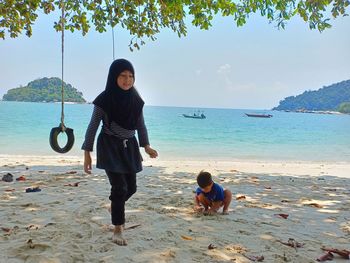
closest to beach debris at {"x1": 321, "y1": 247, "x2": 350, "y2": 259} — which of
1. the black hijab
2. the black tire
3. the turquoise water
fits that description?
the black hijab

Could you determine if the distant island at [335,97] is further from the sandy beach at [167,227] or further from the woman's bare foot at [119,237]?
the woman's bare foot at [119,237]

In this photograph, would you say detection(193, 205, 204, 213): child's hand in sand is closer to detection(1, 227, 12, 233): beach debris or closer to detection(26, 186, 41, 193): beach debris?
detection(1, 227, 12, 233): beach debris

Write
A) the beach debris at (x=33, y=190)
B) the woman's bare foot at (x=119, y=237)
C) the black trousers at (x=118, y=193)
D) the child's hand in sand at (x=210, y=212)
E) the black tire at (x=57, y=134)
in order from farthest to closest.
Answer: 1. the beach debris at (x=33, y=190)
2. the black tire at (x=57, y=134)
3. the child's hand in sand at (x=210, y=212)
4. the black trousers at (x=118, y=193)
5. the woman's bare foot at (x=119, y=237)

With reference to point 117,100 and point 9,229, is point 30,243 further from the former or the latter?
point 117,100

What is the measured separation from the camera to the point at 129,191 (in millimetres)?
4035

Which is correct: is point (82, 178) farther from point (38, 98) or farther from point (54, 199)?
point (38, 98)

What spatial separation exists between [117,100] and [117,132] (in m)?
0.34

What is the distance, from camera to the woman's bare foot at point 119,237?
3.69 m

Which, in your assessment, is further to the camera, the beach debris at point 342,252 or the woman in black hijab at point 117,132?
the woman in black hijab at point 117,132

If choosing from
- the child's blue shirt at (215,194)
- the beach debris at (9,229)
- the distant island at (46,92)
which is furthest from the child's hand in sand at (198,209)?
the distant island at (46,92)

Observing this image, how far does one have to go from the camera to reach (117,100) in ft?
12.6

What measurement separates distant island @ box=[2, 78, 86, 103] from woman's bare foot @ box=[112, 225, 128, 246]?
6039 inches

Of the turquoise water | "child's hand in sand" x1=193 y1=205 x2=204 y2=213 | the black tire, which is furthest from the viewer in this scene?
the turquoise water

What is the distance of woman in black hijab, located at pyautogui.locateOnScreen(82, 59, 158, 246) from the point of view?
12.5ft
